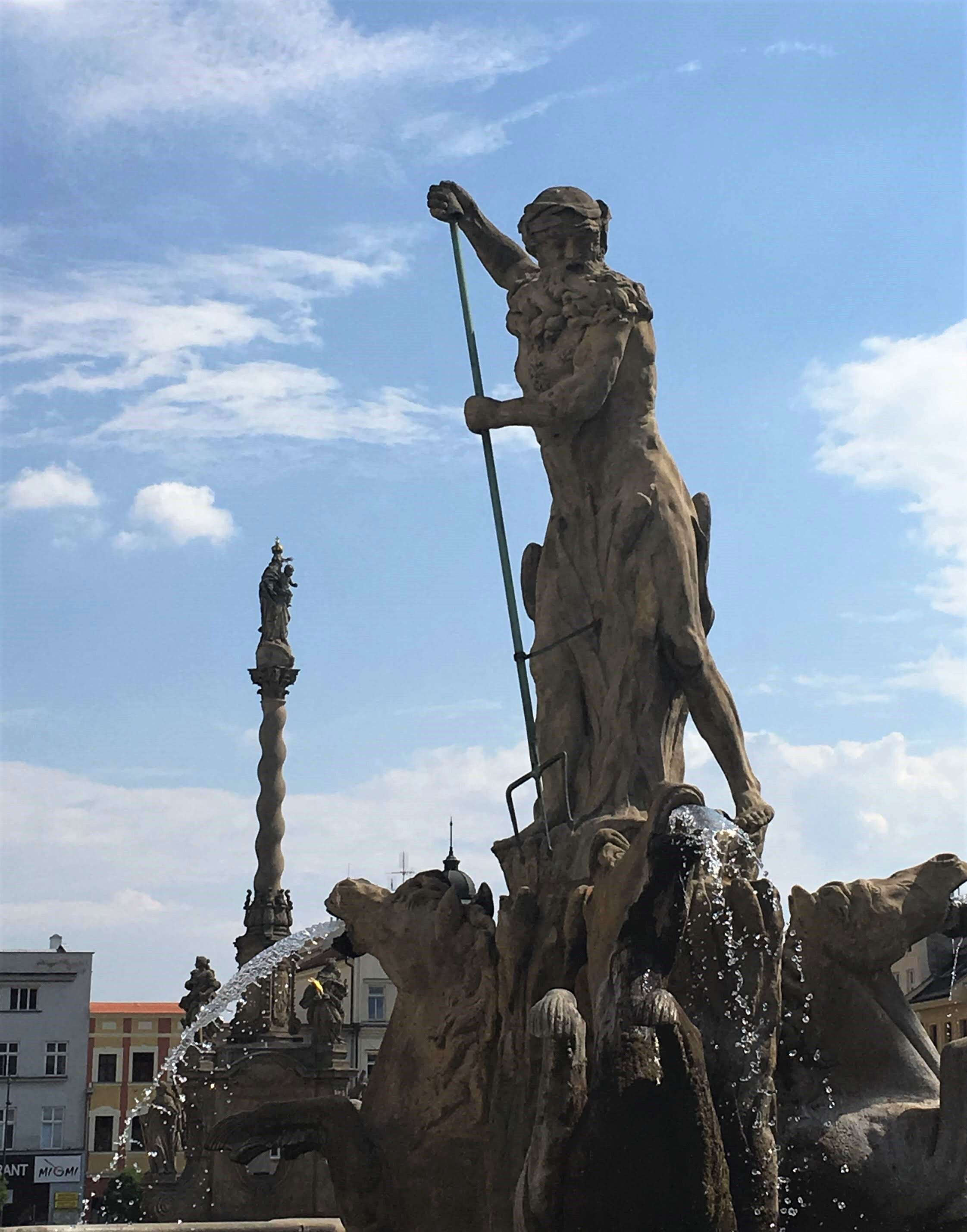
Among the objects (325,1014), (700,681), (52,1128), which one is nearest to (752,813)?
(700,681)

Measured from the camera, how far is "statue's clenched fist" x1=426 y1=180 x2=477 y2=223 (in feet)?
33.7

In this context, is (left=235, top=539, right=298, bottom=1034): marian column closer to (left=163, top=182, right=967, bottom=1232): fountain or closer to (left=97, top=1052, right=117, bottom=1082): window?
(left=163, top=182, right=967, bottom=1232): fountain

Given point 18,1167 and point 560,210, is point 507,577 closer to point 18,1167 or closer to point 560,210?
point 560,210

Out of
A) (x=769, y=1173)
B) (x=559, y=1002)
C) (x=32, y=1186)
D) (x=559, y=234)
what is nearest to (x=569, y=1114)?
(x=559, y=1002)

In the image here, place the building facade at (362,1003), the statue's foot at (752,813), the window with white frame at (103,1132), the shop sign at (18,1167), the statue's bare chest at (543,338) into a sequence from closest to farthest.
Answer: the statue's foot at (752,813) → the statue's bare chest at (543,338) → the building facade at (362,1003) → the shop sign at (18,1167) → the window with white frame at (103,1132)

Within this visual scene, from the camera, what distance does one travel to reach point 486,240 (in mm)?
10367

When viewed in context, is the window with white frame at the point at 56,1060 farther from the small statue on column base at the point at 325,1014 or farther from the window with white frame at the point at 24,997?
the small statue on column base at the point at 325,1014

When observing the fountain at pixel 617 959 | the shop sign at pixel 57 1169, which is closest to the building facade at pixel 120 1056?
the shop sign at pixel 57 1169

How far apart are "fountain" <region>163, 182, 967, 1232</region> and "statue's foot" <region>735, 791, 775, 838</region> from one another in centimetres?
2

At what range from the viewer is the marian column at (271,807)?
33.1 m

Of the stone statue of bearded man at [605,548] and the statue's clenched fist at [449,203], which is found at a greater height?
the statue's clenched fist at [449,203]

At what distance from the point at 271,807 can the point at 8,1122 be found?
26.9 meters

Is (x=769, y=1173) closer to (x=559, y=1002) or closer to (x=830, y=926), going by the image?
(x=559, y=1002)

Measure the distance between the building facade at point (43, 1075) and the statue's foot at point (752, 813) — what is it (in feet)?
162
